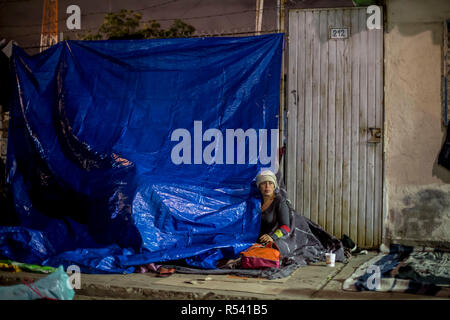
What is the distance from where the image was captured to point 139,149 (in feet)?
18.6

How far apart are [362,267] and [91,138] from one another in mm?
3362

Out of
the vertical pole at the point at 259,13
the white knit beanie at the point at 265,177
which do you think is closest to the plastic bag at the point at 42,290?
the white knit beanie at the point at 265,177

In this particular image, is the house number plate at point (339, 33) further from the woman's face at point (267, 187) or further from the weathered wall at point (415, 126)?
the woman's face at point (267, 187)

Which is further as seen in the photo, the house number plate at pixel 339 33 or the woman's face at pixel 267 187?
the house number plate at pixel 339 33

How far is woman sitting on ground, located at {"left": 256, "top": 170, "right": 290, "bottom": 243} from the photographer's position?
17.7 feet

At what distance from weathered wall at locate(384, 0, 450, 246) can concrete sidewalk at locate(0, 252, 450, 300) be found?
1.57m

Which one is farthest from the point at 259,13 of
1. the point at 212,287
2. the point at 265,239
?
the point at 212,287

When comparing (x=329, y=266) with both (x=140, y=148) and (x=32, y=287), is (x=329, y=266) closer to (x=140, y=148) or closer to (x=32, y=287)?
(x=140, y=148)

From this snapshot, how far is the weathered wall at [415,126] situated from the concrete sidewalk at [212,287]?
1.57m

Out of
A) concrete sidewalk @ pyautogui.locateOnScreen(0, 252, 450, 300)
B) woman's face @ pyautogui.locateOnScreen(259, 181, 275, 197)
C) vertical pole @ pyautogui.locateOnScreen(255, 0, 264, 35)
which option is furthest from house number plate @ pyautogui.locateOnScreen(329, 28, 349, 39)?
concrete sidewalk @ pyautogui.locateOnScreen(0, 252, 450, 300)

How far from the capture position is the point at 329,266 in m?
5.19

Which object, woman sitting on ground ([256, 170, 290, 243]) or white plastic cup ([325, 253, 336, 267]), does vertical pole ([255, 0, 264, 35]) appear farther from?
white plastic cup ([325, 253, 336, 267])

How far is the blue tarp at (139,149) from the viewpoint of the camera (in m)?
5.05

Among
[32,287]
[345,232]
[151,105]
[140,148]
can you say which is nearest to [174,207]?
[140,148]
